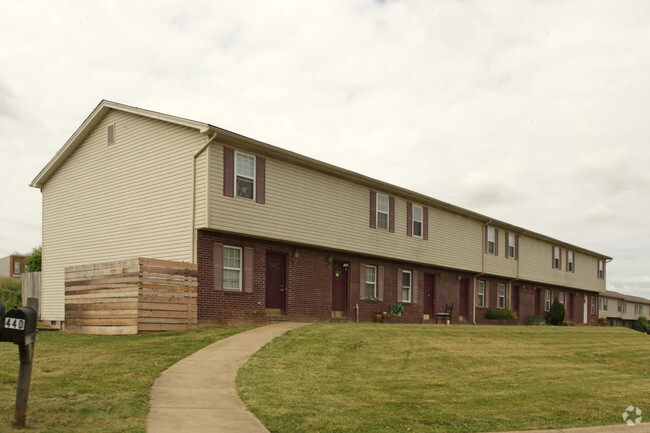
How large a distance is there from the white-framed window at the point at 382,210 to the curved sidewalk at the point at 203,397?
12545 millimetres

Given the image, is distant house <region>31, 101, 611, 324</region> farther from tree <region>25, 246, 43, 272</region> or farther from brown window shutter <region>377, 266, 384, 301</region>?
tree <region>25, 246, 43, 272</region>

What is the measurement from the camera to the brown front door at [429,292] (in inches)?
1137

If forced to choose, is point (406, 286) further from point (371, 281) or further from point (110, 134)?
point (110, 134)

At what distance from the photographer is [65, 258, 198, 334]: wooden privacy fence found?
51.9 feet

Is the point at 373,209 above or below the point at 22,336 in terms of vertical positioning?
above

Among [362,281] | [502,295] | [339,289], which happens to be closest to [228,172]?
[339,289]

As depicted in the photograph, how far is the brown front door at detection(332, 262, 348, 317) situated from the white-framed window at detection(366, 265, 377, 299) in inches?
57.5

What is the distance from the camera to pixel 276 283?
2055cm

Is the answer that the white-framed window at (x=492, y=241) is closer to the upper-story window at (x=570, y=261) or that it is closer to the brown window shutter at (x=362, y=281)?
the brown window shutter at (x=362, y=281)

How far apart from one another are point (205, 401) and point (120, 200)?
14420mm

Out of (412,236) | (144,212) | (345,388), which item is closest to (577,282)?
(412,236)

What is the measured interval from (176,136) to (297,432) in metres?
13.8

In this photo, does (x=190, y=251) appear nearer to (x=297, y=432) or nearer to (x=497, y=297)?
(x=297, y=432)

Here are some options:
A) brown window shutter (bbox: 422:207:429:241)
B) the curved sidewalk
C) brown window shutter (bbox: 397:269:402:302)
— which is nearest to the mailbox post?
the curved sidewalk
